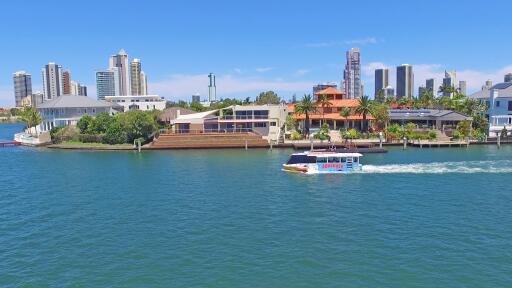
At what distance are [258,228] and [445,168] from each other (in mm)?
39660

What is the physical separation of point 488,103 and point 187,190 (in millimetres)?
93671

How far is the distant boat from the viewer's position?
64125 millimetres

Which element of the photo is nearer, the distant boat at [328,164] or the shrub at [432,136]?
the distant boat at [328,164]

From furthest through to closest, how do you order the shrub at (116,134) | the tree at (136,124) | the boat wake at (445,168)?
the shrub at (116,134) < the tree at (136,124) < the boat wake at (445,168)

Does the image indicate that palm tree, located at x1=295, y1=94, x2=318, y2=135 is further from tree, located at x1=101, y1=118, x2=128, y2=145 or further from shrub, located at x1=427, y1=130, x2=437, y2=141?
tree, located at x1=101, y1=118, x2=128, y2=145

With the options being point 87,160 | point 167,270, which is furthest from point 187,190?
point 87,160

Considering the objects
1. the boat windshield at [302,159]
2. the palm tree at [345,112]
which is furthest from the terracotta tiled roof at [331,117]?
the boat windshield at [302,159]

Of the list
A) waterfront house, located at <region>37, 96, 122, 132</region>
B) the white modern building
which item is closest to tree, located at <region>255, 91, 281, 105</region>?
the white modern building

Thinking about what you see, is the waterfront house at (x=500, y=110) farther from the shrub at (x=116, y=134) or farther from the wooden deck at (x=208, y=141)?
the shrub at (x=116, y=134)

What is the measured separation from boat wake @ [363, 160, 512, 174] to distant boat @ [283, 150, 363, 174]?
2251 millimetres

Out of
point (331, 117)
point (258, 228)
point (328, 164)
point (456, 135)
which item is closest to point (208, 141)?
point (331, 117)

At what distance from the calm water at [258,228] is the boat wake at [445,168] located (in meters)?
0.29

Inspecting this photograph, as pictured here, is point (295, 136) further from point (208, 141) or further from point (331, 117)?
point (208, 141)

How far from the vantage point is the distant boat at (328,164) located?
64125mm
